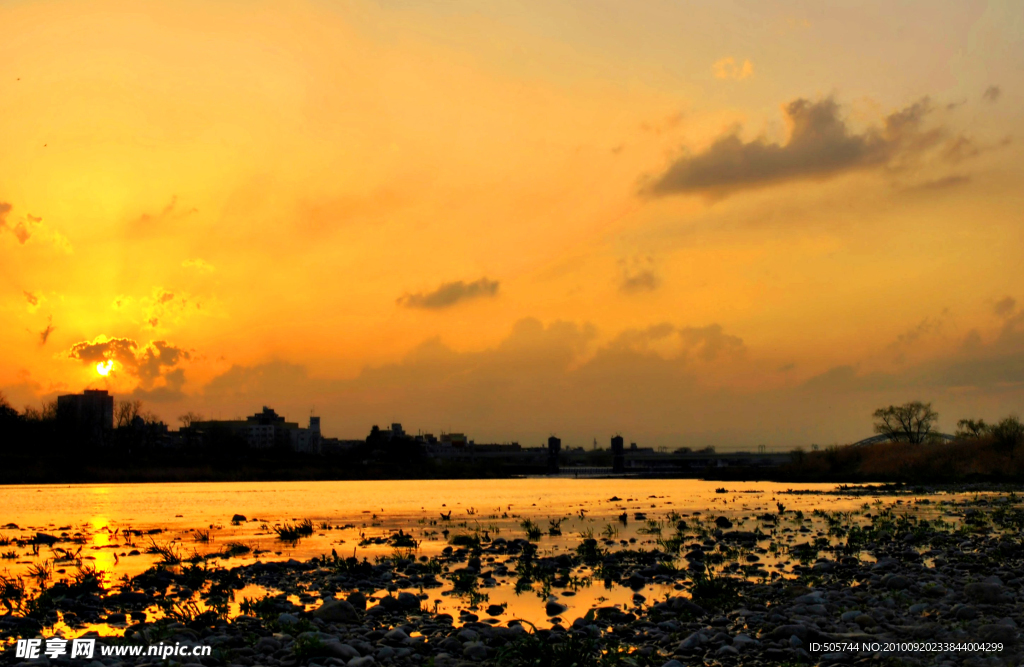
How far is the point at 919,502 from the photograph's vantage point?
49.7 meters

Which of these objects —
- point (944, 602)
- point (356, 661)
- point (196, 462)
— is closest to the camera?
point (356, 661)

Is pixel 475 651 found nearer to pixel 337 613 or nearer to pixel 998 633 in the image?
pixel 337 613

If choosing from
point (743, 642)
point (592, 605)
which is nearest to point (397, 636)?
point (592, 605)

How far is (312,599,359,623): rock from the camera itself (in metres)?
16.2

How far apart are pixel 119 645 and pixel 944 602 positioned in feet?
48.3

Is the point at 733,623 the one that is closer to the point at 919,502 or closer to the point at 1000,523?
the point at 1000,523

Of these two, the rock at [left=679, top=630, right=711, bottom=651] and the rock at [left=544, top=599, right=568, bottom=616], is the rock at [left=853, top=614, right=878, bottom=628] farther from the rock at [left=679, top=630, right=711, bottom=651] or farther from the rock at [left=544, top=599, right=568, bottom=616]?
the rock at [left=544, top=599, right=568, bottom=616]

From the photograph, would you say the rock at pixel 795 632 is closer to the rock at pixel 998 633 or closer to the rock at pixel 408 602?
the rock at pixel 998 633

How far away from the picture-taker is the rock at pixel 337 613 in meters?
16.2

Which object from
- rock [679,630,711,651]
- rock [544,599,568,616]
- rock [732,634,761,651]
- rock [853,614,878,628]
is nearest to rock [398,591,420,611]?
rock [544,599,568,616]

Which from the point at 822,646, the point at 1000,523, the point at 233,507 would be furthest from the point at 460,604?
the point at 233,507

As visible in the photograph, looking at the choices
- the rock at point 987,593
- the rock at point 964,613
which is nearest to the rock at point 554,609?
the rock at point 964,613

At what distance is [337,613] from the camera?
53.4ft

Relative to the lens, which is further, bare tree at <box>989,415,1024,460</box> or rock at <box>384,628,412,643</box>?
bare tree at <box>989,415,1024,460</box>
